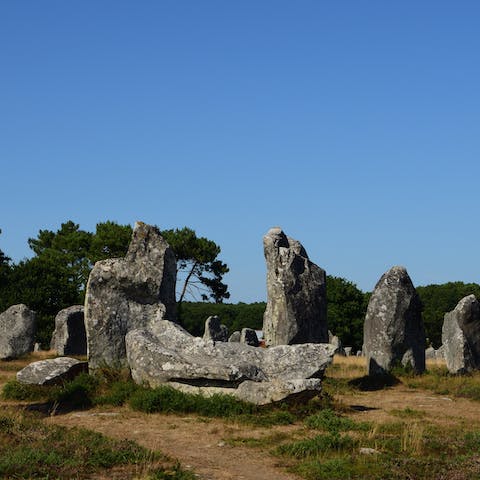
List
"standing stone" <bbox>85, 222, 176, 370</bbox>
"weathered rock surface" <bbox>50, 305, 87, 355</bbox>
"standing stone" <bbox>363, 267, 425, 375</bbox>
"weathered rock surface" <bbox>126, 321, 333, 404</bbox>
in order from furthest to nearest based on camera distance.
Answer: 1. "weathered rock surface" <bbox>50, 305, 87, 355</bbox>
2. "standing stone" <bbox>363, 267, 425, 375</bbox>
3. "standing stone" <bbox>85, 222, 176, 370</bbox>
4. "weathered rock surface" <bbox>126, 321, 333, 404</bbox>

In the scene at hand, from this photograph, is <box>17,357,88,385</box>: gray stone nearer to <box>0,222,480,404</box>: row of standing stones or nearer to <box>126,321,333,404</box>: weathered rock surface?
<box>0,222,480,404</box>: row of standing stones

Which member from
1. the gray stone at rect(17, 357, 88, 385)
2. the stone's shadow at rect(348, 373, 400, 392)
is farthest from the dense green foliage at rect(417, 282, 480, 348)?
the gray stone at rect(17, 357, 88, 385)

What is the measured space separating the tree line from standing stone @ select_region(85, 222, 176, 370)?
2507 centimetres

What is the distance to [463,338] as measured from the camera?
2470 centimetres

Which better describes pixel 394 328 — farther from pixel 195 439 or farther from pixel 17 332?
pixel 17 332

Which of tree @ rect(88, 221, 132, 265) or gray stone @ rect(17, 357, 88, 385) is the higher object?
tree @ rect(88, 221, 132, 265)

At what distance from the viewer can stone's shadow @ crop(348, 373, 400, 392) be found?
22.0 metres

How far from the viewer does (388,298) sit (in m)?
24.2

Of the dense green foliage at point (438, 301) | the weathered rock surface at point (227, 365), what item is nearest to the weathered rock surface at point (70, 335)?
the weathered rock surface at point (227, 365)

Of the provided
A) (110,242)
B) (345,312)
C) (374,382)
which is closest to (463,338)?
(374,382)

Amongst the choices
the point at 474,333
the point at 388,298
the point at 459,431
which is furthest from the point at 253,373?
the point at 474,333

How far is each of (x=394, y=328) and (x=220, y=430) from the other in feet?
37.1

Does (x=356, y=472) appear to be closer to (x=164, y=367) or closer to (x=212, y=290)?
(x=164, y=367)

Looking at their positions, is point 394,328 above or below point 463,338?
above
